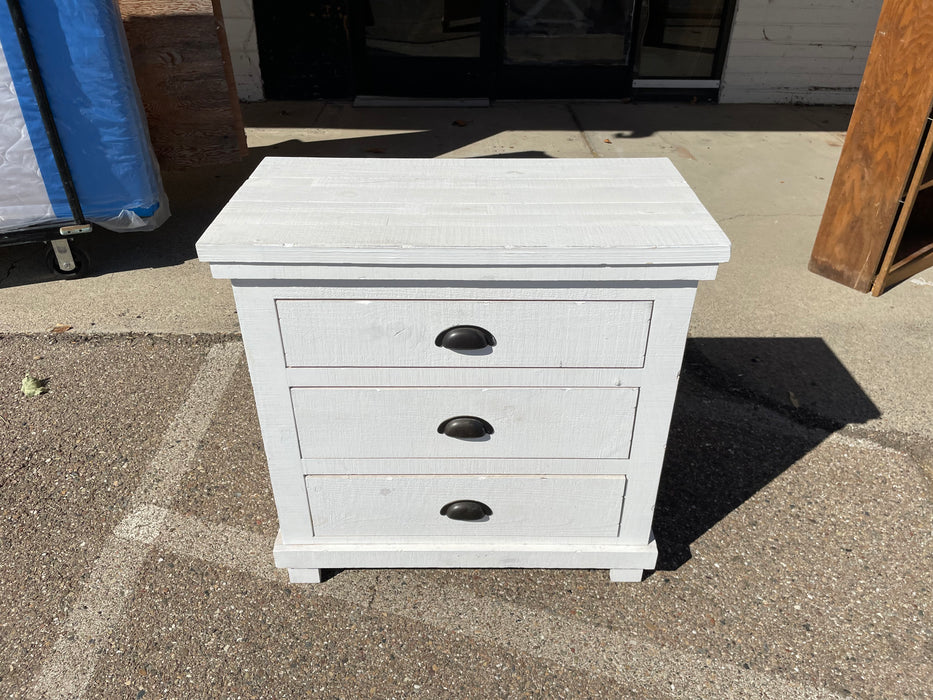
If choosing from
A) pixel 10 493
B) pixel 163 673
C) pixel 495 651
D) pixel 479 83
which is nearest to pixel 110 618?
pixel 163 673

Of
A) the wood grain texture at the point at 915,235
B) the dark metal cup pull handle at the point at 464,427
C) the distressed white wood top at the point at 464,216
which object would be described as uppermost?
the distressed white wood top at the point at 464,216

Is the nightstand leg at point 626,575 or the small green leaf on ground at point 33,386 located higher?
the nightstand leg at point 626,575

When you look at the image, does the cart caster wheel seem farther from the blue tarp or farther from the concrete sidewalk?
the blue tarp

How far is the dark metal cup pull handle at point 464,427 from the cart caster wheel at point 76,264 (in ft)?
10.7

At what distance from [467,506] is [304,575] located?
0.63 metres

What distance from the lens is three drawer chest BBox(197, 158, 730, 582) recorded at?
1771mm

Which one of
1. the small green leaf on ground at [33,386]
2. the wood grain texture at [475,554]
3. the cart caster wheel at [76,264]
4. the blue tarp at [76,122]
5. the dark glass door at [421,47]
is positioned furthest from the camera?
the dark glass door at [421,47]

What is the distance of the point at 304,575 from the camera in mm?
2355

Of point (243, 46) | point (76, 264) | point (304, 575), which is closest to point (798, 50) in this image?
point (243, 46)

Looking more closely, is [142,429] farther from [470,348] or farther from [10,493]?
[470,348]

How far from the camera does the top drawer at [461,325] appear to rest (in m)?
1.84

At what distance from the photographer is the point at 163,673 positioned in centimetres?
207

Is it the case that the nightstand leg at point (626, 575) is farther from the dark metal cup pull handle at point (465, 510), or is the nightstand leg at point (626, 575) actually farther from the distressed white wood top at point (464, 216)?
the distressed white wood top at point (464, 216)

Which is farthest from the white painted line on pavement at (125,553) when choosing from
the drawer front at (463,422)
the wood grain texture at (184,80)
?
the wood grain texture at (184,80)
